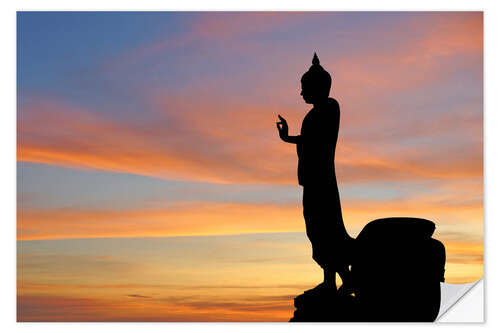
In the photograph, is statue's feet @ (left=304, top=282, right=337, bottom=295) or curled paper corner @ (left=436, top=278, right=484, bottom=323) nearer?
statue's feet @ (left=304, top=282, right=337, bottom=295)

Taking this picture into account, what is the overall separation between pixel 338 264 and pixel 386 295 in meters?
0.60

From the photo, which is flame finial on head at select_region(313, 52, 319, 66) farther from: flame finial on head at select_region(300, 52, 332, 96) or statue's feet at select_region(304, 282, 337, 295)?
statue's feet at select_region(304, 282, 337, 295)

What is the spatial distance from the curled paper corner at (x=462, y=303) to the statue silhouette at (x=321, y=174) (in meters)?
1.17

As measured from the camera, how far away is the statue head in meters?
7.78

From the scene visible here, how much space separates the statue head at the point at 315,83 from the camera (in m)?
7.78

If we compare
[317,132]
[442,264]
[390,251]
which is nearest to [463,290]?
[442,264]

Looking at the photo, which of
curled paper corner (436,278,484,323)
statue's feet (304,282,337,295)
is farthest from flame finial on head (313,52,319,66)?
curled paper corner (436,278,484,323)

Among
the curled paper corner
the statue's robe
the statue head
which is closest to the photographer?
the statue's robe

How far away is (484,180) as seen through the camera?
8.02 meters

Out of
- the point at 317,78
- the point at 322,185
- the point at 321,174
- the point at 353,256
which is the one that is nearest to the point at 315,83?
the point at 317,78

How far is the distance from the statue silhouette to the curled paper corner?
1169mm

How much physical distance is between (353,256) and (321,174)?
89 cm

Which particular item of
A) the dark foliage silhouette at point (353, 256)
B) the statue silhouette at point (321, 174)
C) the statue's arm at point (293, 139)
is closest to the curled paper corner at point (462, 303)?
the dark foliage silhouette at point (353, 256)

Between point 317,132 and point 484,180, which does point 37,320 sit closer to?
point 317,132
